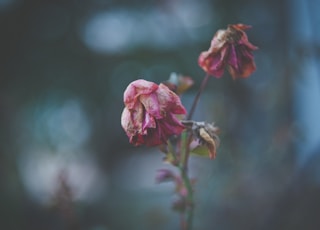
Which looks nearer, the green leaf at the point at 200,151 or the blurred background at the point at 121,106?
the green leaf at the point at 200,151

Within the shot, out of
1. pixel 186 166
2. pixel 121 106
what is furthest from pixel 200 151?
pixel 121 106

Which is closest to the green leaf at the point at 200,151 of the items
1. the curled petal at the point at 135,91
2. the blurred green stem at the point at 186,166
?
the blurred green stem at the point at 186,166

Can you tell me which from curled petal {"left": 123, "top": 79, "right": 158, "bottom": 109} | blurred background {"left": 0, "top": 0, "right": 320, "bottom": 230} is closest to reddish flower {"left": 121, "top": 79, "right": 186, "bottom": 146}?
curled petal {"left": 123, "top": 79, "right": 158, "bottom": 109}

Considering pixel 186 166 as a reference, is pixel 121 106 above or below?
below

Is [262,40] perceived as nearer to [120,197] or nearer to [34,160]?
[120,197]

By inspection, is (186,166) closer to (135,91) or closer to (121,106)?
(135,91)

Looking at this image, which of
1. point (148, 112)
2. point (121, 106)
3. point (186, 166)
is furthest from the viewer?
point (121, 106)

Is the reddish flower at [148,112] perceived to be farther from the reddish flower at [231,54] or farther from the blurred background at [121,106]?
the blurred background at [121,106]

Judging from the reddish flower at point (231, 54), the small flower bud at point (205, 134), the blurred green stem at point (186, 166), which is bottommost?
the blurred green stem at point (186, 166)
